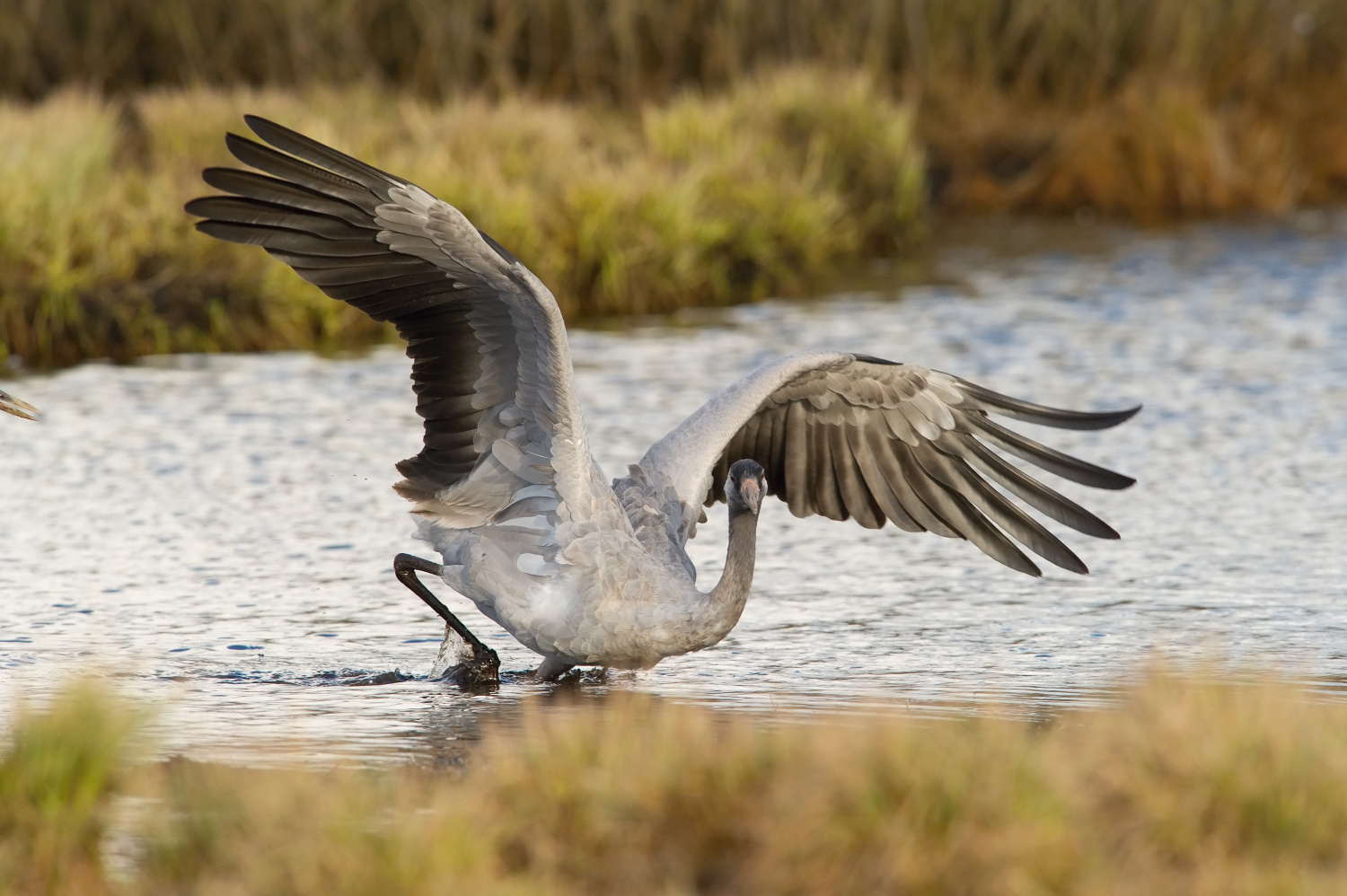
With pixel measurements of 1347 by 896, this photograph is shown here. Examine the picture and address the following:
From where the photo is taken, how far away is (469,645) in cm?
668

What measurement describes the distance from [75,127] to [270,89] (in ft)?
16.2

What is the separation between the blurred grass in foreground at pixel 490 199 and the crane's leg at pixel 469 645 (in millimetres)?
5262

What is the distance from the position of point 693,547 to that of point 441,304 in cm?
266

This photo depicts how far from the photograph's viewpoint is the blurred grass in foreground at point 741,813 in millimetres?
4121

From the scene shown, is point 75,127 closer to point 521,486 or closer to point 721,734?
point 521,486

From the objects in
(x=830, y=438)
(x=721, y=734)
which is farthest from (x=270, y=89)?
(x=721, y=734)

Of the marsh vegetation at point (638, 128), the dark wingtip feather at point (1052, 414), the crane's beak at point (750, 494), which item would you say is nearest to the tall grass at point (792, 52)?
the marsh vegetation at point (638, 128)

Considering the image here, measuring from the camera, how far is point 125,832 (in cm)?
472

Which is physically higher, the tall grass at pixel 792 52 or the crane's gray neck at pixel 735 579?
the tall grass at pixel 792 52

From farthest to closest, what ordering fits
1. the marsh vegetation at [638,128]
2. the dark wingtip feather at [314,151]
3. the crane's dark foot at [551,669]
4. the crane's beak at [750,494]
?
1. the marsh vegetation at [638,128]
2. the crane's dark foot at [551,669]
3. the crane's beak at [750,494]
4. the dark wingtip feather at [314,151]

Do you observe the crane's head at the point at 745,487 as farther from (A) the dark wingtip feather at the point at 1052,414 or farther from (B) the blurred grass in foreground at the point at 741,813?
(B) the blurred grass in foreground at the point at 741,813

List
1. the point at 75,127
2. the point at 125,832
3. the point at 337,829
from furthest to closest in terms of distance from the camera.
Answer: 1. the point at 75,127
2. the point at 125,832
3. the point at 337,829

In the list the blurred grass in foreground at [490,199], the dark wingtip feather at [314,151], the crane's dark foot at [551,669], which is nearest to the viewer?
the dark wingtip feather at [314,151]

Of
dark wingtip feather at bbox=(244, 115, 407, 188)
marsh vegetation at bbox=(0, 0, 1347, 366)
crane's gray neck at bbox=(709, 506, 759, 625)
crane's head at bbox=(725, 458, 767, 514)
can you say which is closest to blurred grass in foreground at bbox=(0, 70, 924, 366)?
marsh vegetation at bbox=(0, 0, 1347, 366)
